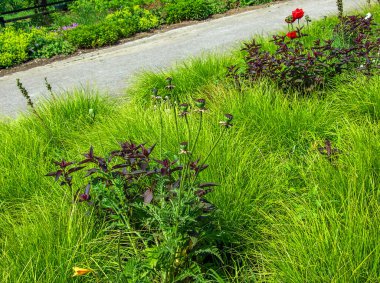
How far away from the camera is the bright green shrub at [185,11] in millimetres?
10734

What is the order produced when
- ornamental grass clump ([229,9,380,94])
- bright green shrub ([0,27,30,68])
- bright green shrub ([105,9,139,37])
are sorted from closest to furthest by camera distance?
ornamental grass clump ([229,9,380,94]) → bright green shrub ([0,27,30,68]) → bright green shrub ([105,9,139,37])

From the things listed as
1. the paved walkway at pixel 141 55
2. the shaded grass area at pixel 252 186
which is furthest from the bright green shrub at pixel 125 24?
the shaded grass area at pixel 252 186

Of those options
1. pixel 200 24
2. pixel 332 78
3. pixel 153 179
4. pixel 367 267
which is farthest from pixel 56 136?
pixel 200 24

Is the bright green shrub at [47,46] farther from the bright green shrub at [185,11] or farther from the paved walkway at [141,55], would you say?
the bright green shrub at [185,11]

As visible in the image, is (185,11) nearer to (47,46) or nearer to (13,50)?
(47,46)

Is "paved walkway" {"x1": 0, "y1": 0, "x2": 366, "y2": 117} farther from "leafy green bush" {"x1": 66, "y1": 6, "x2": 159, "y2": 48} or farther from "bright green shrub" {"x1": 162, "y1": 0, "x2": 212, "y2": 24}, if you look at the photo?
"bright green shrub" {"x1": 162, "y1": 0, "x2": 212, "y2": 24}

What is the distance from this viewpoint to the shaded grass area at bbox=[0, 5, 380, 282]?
200 cm

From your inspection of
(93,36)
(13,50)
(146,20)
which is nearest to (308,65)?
(93,36)

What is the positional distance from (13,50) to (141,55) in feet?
9.04

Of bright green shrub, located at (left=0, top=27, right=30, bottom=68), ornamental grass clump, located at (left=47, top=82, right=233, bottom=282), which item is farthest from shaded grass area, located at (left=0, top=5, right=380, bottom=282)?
bright green shrub, located at (left=0, top=27, right=30, bottom=68)

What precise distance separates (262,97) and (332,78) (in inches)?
34.8

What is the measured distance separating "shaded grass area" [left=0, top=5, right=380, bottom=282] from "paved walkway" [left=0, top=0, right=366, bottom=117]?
84.0 inches

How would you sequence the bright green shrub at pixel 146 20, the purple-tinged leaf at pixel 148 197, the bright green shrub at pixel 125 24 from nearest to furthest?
the purple-tinged leaf at pixel 148 197, the bright green shrub at pixel 125 24, the bright green shrub at pixel 146 20

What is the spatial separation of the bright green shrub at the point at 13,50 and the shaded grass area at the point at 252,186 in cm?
476
